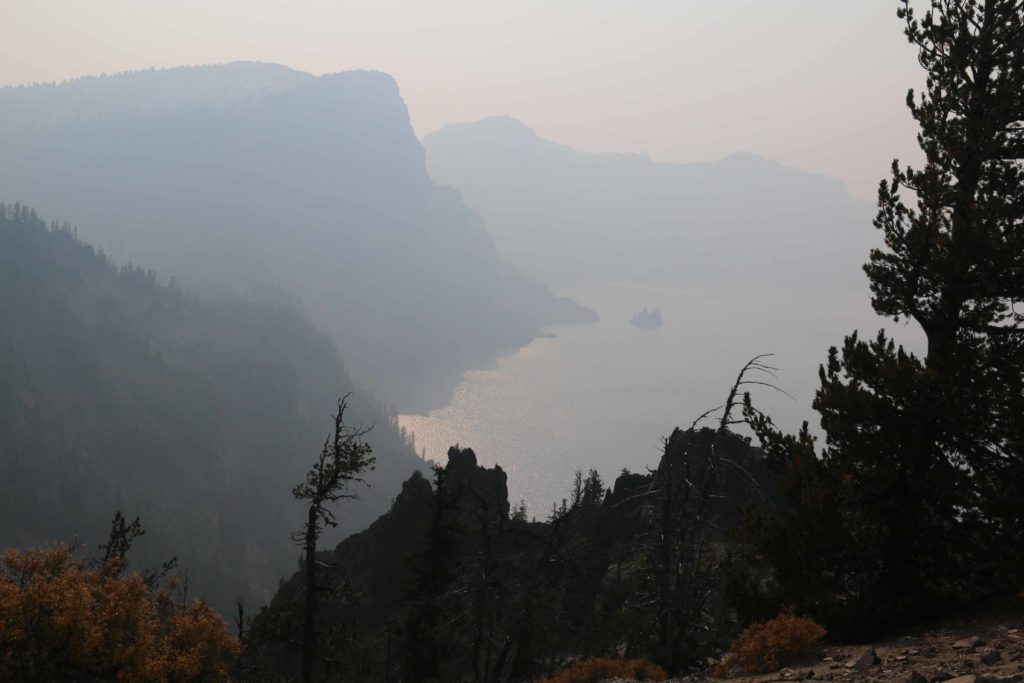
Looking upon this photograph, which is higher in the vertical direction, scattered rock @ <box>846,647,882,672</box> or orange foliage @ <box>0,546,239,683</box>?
orange foliage @ <box>0,546,239,683</box>

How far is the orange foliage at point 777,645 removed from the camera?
43.6 ft

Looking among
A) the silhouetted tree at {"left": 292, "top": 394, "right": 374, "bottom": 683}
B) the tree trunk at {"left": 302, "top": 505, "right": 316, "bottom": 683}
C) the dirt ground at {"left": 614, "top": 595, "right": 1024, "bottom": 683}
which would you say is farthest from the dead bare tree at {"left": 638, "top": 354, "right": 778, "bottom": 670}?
the tree trunk at {"left": 302, "top": 505, "right": 316, "bottom": 683}

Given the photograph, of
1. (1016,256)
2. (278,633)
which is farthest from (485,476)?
(1016,256)

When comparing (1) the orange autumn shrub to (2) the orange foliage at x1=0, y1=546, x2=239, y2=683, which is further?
(2) the orange foliage at x1=0, y1=546, x2=239, y2=683

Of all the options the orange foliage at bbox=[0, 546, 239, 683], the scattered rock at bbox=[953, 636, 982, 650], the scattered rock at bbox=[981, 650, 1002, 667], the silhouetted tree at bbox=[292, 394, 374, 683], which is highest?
the silhouetted tree at bbox=[292, 394, 374, 683]

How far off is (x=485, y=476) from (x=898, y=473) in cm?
6546

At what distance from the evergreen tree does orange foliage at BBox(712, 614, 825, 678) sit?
1.53m

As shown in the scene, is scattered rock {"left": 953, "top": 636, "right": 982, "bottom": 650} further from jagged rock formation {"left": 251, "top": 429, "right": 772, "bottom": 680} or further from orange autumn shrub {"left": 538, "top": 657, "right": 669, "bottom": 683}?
orange autumn shrub {"left": 538, "top": 657, "right": 669, "bottom": 683}

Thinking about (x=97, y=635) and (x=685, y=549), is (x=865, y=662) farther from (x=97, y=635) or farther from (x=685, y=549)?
(x=97, y=635)

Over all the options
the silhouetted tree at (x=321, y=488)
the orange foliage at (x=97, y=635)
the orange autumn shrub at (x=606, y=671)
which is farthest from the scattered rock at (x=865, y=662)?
the orange foliage at (x=97, y=635)

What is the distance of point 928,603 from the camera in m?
14.2

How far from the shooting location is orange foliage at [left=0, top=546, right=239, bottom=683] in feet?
57.2

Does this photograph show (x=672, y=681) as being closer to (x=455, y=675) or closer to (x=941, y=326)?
(x=941, y=326)

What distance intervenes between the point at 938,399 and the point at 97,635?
19787mm
